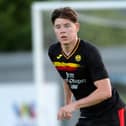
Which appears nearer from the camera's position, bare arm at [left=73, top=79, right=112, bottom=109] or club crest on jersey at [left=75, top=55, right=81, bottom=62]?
bare arm at [left=73, top=79, right=112, bottom=109]

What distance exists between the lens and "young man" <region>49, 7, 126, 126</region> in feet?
20.0

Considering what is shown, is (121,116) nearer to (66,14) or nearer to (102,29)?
(66,14)

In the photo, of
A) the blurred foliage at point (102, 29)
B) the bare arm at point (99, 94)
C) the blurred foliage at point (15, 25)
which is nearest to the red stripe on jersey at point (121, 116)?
the bare arm at point (99, 94)

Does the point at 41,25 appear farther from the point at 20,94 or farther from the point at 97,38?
the point at 20,94

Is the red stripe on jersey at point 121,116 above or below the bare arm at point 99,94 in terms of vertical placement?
below

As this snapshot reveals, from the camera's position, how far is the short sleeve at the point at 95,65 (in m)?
6.10

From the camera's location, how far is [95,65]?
611cm

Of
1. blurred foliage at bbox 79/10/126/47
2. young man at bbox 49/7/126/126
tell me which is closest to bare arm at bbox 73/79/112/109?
young man at bbox 49/7/126/126

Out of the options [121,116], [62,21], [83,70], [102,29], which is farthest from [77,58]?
[102,29]

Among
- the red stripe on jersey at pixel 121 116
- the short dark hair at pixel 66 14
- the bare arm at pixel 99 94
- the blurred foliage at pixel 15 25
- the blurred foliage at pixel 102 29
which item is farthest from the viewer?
the blurred foliage at pixel 15 25

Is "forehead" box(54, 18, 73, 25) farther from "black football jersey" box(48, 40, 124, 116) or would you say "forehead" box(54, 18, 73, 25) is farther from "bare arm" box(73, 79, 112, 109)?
"bare arm" box(73, 79, 112, 109)

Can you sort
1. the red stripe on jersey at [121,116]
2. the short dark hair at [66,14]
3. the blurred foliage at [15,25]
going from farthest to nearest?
the blurred foliage at [15,25] → the red stripe on jersey at [121,116] → the short dark hair at [66,14]

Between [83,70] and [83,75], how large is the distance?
4 centimetres

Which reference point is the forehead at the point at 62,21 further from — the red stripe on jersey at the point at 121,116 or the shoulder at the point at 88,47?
the red stripe on jersey at the point at 121,116
